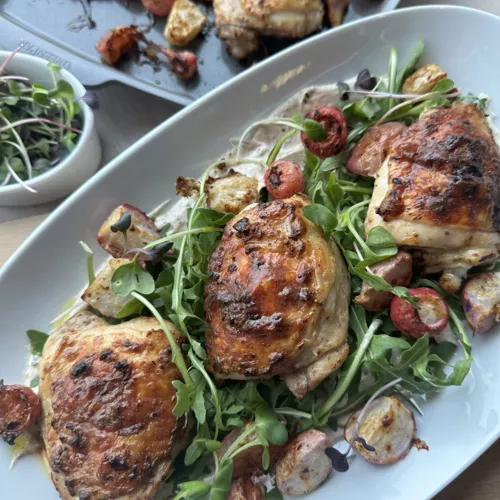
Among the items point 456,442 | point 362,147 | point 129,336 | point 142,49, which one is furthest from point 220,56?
point 456,442

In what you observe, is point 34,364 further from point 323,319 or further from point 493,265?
point 493,265

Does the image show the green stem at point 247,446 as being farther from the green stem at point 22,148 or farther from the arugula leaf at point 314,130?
the green stem at point 22,148

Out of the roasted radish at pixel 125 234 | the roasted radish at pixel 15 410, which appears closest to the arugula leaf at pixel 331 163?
the roasted radish at pixel 125 234

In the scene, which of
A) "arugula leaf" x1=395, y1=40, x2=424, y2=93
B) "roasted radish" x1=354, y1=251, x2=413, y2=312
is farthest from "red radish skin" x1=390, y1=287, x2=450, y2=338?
"arugula leaf" x1=395, y1=40, x2=424, y2=93

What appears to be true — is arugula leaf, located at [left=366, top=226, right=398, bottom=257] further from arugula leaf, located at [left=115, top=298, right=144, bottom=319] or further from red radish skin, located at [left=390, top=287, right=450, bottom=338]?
arugula leaf, located at [left=115, top=298, right=144, bottom=319]

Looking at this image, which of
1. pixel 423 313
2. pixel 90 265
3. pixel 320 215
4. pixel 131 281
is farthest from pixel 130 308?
pixel 423 313

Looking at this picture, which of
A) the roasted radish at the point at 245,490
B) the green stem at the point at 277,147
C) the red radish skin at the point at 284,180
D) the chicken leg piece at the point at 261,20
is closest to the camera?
the roasted radish at the point at 245,490

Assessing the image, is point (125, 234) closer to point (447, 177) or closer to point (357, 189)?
point (357, 189)
